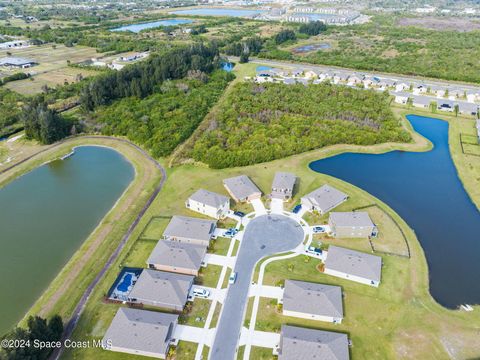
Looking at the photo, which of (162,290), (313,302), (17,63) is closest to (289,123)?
(313,302)

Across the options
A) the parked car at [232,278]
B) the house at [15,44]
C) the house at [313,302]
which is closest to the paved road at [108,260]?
the parked car at [232,278]

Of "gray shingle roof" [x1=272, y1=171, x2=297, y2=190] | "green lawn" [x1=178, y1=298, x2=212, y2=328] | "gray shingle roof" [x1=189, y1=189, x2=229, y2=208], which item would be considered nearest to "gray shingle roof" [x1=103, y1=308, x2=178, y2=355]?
"green lawn" [x1=178, y1=298, x2=212, y2=328]

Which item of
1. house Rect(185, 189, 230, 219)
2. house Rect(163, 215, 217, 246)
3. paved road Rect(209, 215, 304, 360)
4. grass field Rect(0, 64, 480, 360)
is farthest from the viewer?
house Rect(185, 189, 230, 219)

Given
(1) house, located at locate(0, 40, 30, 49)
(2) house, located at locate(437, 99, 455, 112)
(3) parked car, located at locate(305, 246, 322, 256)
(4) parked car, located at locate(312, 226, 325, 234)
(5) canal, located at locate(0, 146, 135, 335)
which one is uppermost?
(1) house, located at locate(0, 40, 30, 49)

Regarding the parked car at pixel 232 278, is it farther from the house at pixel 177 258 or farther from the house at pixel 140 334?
the house at pixel 140 334

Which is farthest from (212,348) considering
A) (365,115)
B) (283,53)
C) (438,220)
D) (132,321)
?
(283,53)

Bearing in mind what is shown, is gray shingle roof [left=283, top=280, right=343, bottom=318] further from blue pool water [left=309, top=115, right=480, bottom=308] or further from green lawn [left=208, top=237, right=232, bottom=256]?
blue pool water [left=309, top=115, right=480, bottom=308]
